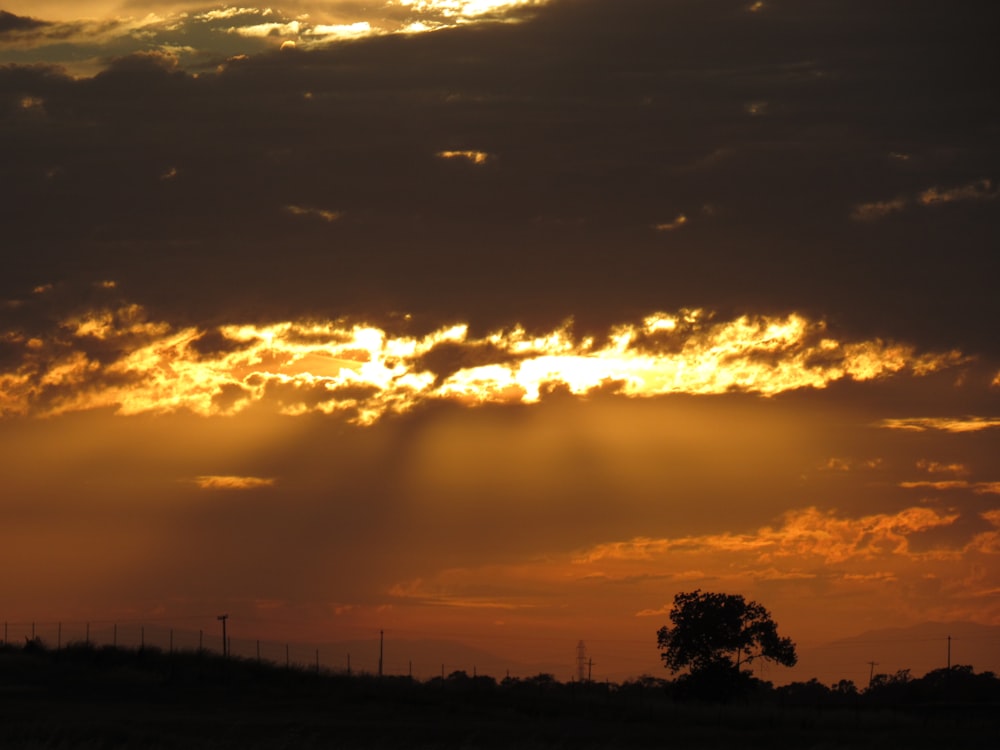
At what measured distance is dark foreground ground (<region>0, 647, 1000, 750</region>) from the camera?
71.9 m

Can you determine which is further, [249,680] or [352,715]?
[249,680]

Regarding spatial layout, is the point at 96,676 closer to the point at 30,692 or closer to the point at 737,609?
the point at 30,692

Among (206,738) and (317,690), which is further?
(317,690)

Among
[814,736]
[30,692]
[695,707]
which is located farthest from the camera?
[695,707]

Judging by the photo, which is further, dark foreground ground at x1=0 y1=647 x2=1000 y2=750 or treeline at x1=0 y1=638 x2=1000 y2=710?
treeline at x1=0 y1=638 x2=1000 y2=710

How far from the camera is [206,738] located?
7012 cm

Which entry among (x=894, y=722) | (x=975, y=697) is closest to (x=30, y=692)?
(x=894, y=722)

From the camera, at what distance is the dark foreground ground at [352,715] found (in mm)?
71875

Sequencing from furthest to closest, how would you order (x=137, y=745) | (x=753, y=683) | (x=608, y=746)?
(x=753, y=683)
(x=608, y=746)
(x=137, y=745)

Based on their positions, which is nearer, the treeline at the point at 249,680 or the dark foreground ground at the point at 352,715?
the dark foreground ground at the point at 352,715

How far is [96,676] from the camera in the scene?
108688 mm

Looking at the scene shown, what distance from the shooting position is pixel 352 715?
91.2 metres

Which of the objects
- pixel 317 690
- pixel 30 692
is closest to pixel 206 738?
pixel 30 692

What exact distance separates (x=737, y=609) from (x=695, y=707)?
19.1 metres
